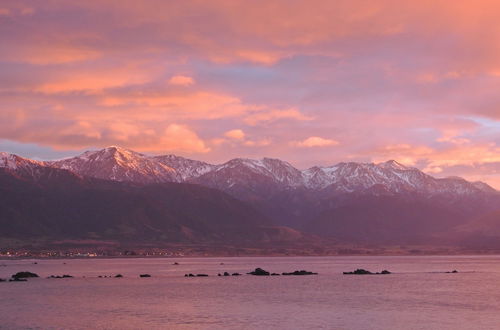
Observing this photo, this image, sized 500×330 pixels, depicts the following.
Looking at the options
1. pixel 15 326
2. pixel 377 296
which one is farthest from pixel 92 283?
pixel 15 326

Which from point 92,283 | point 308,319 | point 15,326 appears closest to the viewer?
point 15,326

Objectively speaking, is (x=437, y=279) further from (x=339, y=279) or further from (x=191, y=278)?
(x=191, y=278)

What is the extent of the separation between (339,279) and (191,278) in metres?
33.8

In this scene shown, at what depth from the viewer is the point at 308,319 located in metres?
82.8

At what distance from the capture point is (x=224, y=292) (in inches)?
4870

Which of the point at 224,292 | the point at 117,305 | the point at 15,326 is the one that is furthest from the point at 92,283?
the point at 15,326

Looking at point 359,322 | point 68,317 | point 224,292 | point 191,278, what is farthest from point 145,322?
point 191,278

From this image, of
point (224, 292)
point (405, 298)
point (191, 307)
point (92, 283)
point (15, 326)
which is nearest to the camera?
point (15, 326)

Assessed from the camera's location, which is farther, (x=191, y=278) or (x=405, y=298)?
(x=191, y=278)

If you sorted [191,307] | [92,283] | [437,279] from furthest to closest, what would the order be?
[437,279], [92,283], [191,307]

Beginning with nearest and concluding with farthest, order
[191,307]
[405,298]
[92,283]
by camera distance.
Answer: [191,307], [405,298], [92,283]

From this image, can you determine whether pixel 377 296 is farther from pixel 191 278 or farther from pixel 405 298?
pixel 191 278

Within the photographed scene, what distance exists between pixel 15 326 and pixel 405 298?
58451 millimetres

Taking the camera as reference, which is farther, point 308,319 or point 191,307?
point 191,307
